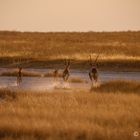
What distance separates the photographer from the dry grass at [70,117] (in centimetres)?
1639

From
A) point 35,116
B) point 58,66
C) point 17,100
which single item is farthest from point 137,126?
point 58,66

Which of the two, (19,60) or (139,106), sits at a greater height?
(19,60)

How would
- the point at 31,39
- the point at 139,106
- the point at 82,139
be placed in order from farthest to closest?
the point at 31,39 → the point at 139,106 → the point at 82,139

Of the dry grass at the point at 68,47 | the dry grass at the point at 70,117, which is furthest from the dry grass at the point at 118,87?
the dry grass at the point at 68,47

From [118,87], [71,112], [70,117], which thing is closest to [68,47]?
[118,87]

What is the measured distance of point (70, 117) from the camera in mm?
18531

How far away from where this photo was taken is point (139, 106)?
20.8 meters

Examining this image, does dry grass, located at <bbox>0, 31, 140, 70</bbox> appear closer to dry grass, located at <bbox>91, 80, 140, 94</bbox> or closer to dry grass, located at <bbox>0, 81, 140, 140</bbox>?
dry grass, located at <bbox>91, 80, 140, 94</bbox>

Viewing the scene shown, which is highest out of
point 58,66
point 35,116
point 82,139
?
point 58,66

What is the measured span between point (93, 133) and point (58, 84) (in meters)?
18.0

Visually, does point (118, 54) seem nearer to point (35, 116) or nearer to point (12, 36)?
point (12, 36)

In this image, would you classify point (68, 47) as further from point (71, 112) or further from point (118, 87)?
point (71, 112)

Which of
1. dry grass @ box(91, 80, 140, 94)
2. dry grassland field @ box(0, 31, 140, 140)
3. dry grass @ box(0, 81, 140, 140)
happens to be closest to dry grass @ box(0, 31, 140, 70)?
dry grassland field @ box(0, 31, 140, 140)

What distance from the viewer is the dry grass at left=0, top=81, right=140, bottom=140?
16391 mm
